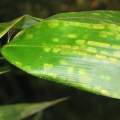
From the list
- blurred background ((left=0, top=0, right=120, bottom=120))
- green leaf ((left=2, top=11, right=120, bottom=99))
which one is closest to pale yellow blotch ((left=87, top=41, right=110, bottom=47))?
green leaf ((left=2, top=11, right=120, bottom=99))

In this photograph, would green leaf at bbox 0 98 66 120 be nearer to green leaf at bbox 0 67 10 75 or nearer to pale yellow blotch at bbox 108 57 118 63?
green leaf at bbox 0 67 10 75

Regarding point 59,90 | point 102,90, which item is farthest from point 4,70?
point 59,90

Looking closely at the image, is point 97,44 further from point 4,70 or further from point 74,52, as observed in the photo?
point 4,70

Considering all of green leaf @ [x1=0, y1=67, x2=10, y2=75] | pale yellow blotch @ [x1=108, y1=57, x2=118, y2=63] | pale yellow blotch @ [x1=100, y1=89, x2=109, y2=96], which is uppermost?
pale yellow blotch @ [x1=108, y1=57, x2=118, y2=63]

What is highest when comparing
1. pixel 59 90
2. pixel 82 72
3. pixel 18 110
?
pixel 82 72

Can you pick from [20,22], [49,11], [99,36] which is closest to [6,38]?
[20,22]

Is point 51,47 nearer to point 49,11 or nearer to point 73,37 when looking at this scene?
point 73,37
